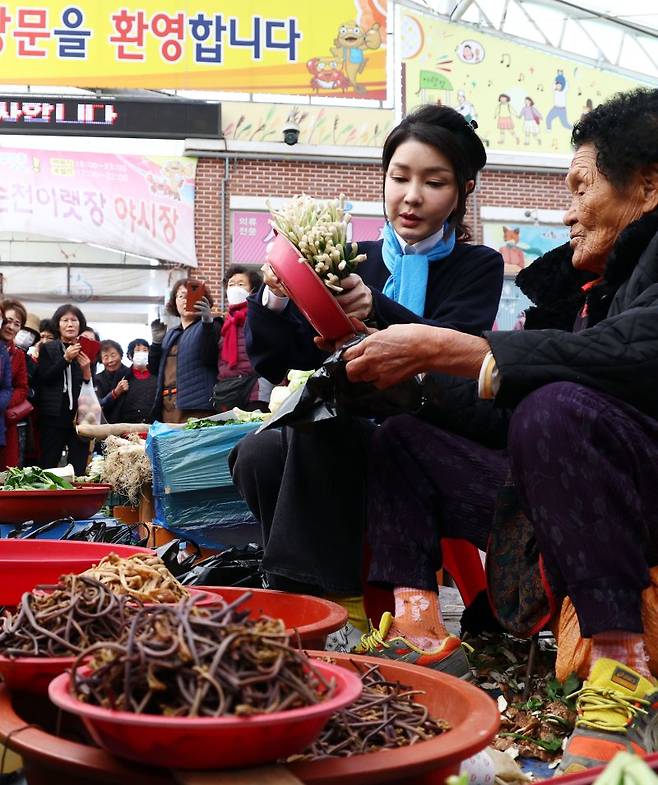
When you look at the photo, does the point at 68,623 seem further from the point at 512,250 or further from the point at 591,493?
the point at 512,250

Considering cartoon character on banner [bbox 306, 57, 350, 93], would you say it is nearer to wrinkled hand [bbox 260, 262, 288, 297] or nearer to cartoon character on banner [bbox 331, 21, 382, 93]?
cartoon character on banner [bbox 331, 21, 382, 93]

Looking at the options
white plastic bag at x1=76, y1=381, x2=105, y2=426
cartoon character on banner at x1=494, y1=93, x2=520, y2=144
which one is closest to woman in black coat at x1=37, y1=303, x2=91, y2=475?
white plastic bag at x1=76, y1=381, x2=105, y2=426

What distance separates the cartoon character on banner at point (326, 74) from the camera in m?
13.2

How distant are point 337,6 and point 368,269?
39.2 ft

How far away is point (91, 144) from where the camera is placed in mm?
13008

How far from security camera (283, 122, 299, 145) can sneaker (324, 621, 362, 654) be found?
12230mm

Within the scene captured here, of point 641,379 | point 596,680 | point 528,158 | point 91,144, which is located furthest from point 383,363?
point 528,158

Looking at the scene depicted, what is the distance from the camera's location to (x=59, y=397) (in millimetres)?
7859

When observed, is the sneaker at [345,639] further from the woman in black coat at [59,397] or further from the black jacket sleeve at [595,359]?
the woman in black coat at [59,397]

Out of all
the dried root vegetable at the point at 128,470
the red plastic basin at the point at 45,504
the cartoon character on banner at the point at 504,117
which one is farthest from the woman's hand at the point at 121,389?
the cartoon character on banner at the point at 504,117

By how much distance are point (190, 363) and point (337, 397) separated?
4.77 meters

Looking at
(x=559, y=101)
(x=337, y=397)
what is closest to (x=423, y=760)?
(x=337, y=397)

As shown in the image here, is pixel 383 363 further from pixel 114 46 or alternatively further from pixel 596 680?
pixel 114 46

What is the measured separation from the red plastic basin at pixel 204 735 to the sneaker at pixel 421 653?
95cm
